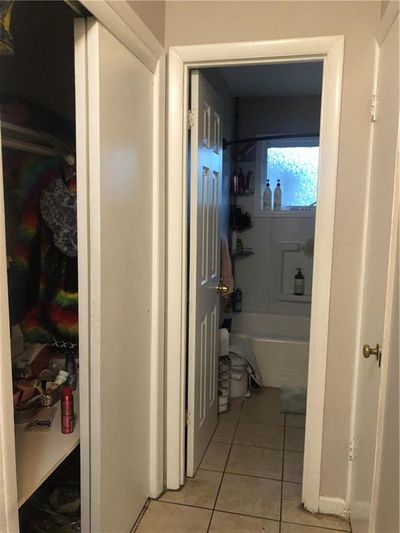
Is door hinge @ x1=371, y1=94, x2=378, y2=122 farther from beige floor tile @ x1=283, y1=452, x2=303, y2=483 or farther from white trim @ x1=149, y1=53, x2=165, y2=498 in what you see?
beige floor tile @ x1=283, y1=452, x2=303, y2=483

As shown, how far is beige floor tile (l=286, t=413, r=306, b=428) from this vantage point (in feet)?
9.72

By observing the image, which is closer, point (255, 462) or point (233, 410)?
point (255, 462)

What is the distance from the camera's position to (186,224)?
2.11m

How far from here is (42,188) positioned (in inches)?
74.1

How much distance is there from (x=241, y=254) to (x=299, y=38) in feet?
8.26

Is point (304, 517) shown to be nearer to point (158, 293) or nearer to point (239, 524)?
point (239, 524)

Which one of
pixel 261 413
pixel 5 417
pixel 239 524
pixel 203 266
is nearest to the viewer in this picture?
pixel 5 417

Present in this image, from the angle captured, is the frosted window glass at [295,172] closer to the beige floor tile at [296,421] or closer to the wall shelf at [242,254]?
the wall shelf at [242,254]

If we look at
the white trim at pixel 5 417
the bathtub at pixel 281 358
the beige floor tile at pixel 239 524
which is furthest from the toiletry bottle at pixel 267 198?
the white trim at pixel 5 417

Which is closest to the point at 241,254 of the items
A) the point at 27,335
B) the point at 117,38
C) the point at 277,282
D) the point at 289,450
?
the point at 277,282

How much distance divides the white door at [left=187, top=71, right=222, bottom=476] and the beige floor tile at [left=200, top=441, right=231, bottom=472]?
0.04m

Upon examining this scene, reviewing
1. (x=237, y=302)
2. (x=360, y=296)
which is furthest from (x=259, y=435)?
(x=237, y=302)

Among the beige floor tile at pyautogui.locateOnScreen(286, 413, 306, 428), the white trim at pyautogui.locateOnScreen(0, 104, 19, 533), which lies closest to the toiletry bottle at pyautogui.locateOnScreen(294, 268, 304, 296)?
the beige floor tile at pyautogui.locateOnScreen(286, 413, 306, 428)

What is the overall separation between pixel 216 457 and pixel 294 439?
0.55 meters
